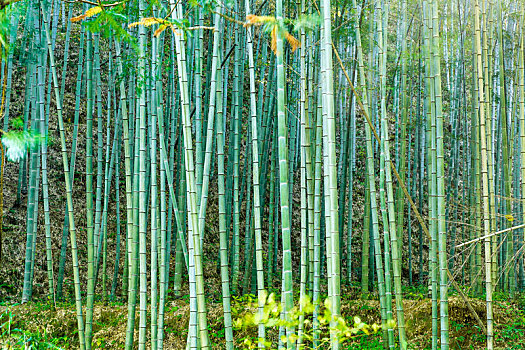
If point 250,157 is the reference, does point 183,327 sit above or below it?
below

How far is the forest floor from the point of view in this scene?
157 inches

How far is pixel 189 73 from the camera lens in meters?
4.69

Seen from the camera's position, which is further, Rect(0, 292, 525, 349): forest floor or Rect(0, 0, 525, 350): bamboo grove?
Rect(0, 292, 525, 349): forest floor

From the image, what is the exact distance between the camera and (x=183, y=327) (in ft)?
13.7

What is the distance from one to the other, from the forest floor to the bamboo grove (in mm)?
134

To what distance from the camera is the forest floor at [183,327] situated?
3984 mm

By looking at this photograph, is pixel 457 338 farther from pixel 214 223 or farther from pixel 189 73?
pixel 214 223

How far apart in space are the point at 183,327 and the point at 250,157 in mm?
1935

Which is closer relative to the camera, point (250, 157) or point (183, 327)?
point (183, 327)

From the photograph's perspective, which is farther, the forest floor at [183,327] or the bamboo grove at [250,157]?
the forest floor at [183,327]

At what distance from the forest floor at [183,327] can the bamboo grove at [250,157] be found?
0.13 metres

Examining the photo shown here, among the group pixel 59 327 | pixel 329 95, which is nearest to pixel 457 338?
pixel 329 95

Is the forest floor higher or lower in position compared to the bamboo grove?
lower

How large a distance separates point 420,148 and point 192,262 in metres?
4.64
